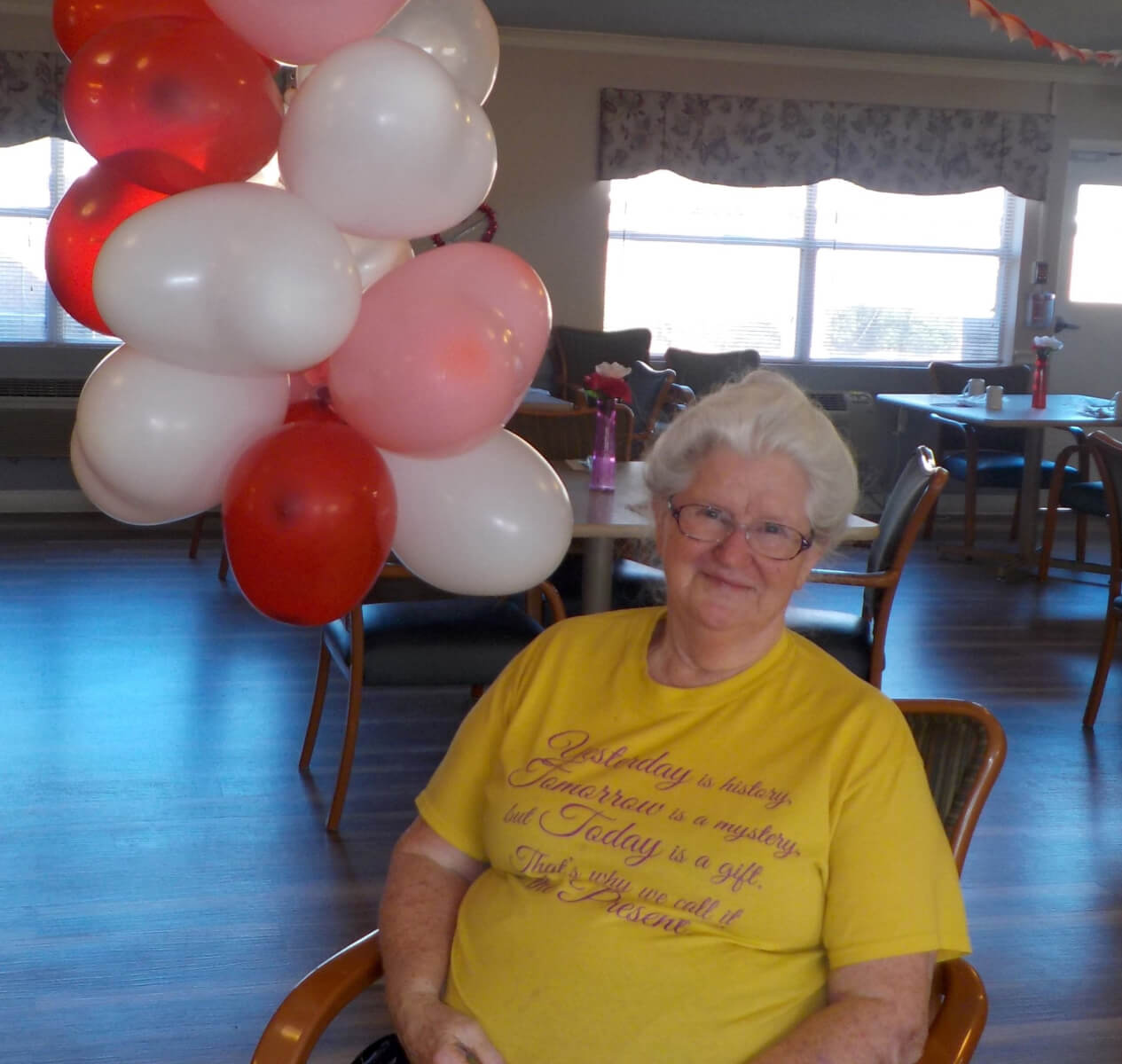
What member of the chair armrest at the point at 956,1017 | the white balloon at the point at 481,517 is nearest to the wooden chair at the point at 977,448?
the chair armrest at the point at 956,1017

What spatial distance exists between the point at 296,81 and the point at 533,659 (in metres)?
0.70

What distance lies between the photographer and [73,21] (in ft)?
4.53

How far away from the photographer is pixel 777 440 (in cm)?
149

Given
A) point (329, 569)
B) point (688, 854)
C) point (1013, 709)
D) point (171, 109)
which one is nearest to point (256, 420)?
point (329, 569)

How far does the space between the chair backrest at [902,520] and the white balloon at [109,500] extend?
204 cm

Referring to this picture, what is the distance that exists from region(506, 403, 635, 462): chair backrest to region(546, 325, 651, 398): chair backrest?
3332mm

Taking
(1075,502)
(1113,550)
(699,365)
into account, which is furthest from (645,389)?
(1113,550)

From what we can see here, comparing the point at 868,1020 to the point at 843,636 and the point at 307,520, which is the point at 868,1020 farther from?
the point at 843,636

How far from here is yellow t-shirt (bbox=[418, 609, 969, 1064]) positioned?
52.2 inches

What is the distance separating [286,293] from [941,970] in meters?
1.01

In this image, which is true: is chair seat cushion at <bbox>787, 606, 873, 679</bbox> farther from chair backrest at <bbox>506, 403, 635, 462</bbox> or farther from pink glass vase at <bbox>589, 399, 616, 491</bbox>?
chair backrest at <bbox>506, 403, 635, 462</bbox>

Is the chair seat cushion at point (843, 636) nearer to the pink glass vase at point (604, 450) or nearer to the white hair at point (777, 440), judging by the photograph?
the pink glass vase at point (604, 450)

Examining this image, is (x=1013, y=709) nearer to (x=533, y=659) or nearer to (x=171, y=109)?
(x=533, y=659)

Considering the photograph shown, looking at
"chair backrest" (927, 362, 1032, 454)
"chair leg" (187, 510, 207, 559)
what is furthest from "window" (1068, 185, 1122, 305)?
"chair leg" (187, 510, 207, 559)
